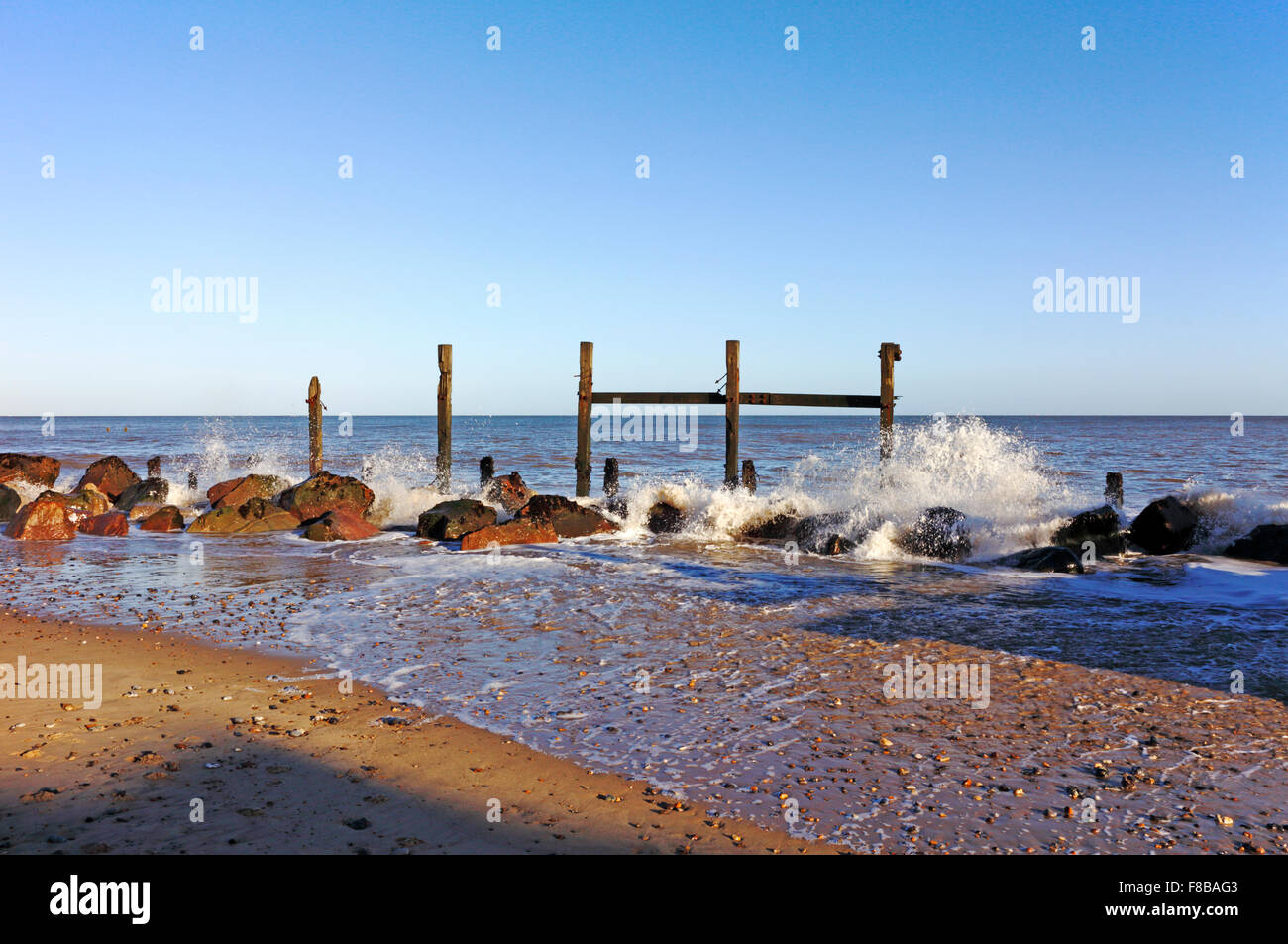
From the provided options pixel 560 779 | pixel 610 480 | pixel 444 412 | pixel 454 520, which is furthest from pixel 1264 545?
pixel 444 412

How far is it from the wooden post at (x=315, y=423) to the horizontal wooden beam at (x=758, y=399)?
7.07 meters

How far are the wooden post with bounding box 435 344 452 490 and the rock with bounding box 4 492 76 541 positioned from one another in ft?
23.3

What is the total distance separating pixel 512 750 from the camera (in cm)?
472

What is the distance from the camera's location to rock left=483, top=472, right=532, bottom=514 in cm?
1706

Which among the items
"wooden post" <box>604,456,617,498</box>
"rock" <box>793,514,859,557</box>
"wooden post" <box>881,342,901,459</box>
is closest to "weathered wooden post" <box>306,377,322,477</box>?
"wooden post" <box>604,456,617,498</box>

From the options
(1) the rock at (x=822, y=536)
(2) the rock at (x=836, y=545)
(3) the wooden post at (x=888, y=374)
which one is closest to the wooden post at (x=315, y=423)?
(1) the rock at (x=822, y=536)

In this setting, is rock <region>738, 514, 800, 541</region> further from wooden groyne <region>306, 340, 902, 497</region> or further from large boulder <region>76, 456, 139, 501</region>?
large boulder <region>76, 456, 139, 501</region>

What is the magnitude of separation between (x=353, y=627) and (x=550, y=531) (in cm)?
657

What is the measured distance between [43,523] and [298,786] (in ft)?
41.8

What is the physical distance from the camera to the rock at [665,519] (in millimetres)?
15656

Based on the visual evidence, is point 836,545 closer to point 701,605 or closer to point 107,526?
point 701,605

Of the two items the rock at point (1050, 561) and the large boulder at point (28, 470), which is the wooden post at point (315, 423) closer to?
the large boulder at point (28, 470)
